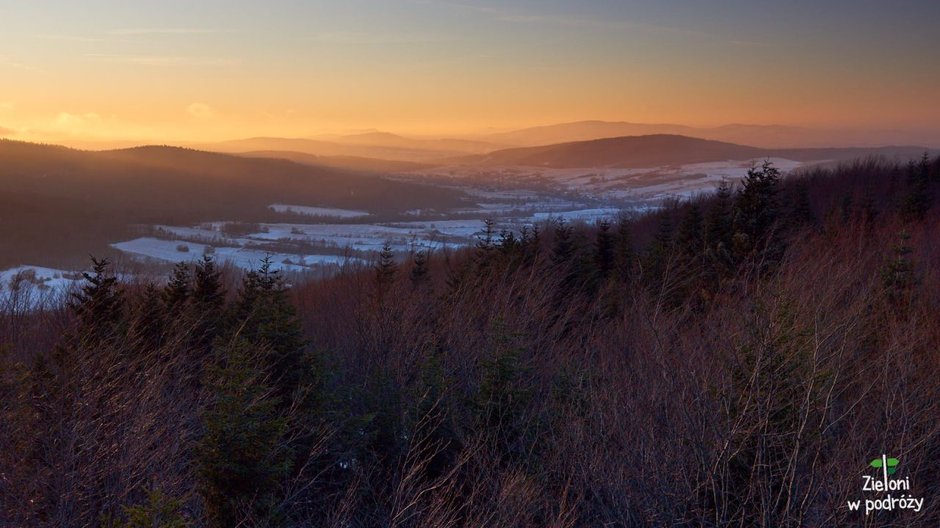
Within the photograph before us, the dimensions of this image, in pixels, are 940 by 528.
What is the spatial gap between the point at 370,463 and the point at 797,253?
1787 centimetres

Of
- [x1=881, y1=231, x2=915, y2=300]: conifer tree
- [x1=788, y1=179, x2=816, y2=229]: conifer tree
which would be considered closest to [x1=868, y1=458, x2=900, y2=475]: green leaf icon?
[x1=881, y1=231, x2=915, y2=300]: conifer tree

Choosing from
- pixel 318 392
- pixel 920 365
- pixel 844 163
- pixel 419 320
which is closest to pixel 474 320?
pixel 419 320

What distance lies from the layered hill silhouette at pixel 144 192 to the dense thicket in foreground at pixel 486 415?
246 feet

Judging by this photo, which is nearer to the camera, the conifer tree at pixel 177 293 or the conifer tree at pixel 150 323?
the conifer tree at pixel 150 323

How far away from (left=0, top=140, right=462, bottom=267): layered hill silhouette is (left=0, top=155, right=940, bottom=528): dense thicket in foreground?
246ft

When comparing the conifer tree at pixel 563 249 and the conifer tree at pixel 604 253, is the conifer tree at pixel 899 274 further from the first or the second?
the conifer tree at pixel 604 253

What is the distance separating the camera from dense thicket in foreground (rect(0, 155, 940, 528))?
290 inches

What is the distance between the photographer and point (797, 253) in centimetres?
2236

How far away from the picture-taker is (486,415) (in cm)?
1138

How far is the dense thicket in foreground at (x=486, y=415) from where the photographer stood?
24.2 feet

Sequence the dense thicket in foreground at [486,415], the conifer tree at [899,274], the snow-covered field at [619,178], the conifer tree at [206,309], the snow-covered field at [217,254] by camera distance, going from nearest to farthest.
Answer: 1. the dense thicket in foreground at [486,415]
2. the conifer tree at [899,274]
3. the conifer tree at [206,309]
4. the snow-covered field at [217,254]
5. the snow-covered field at [619,178]

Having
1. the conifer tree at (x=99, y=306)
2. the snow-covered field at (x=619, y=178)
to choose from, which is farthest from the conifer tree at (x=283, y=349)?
the snow-covered field at (x=619, y=178)

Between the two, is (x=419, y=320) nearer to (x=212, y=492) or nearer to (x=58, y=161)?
(x=212, y=492)

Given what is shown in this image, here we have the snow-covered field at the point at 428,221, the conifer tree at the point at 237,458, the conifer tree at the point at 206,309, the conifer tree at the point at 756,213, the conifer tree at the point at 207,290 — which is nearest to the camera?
the conifer tree at the point at 237,458
